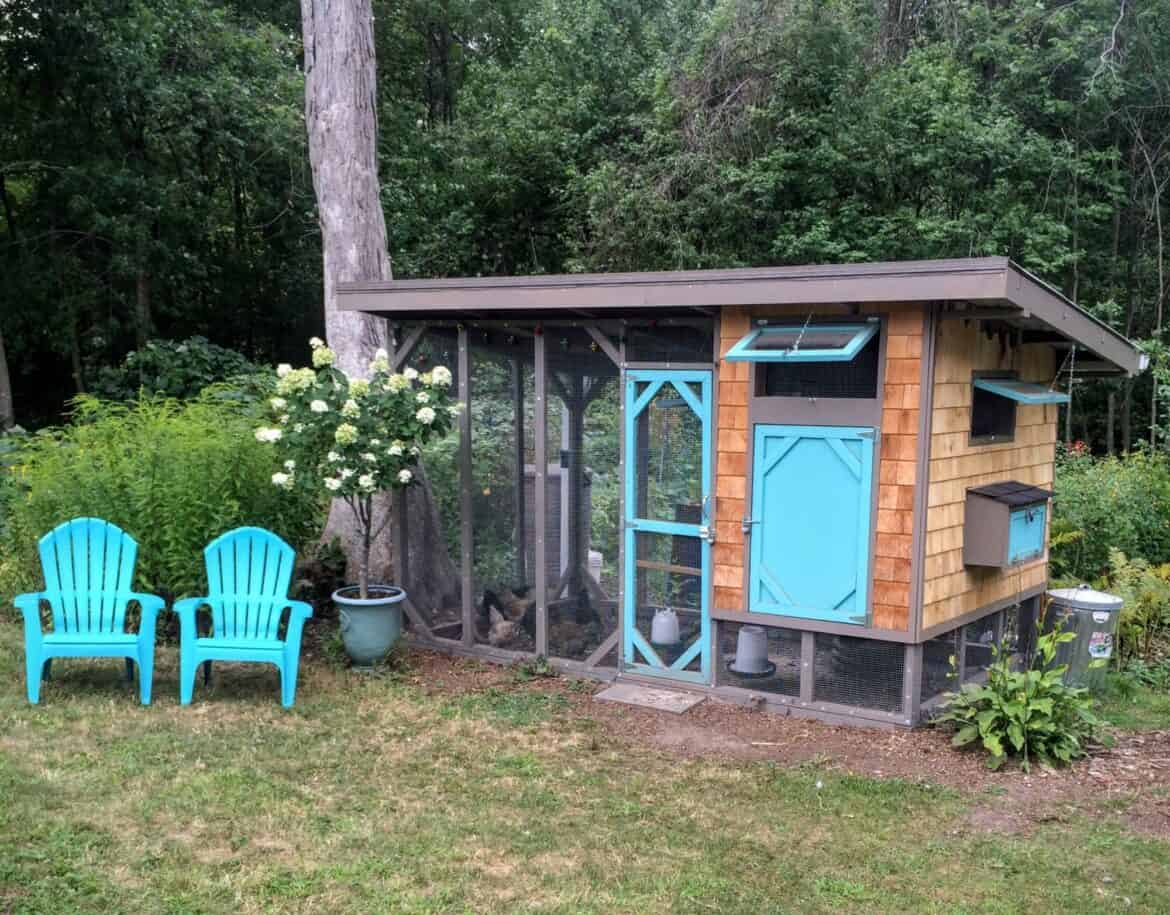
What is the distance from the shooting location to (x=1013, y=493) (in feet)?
17.9

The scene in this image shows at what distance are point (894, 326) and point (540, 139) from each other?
380 inches

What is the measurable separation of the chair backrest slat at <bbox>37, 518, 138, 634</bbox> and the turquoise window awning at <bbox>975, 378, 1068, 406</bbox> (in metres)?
4.76

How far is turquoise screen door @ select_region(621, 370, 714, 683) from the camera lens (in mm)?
5570

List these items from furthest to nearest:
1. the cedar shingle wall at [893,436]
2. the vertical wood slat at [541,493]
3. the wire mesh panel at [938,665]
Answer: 1. the vertical wood slat at [541,493]
2. the wire mesh panel at [938,665]
3. the cedar shingle wall at [893,436]

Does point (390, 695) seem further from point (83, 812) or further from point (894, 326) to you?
point (894, 326)

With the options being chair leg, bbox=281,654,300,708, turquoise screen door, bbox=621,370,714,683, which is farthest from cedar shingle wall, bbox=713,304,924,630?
chair leg, bbox=281,654,300,708

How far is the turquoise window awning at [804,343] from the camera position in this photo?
480 centimetres

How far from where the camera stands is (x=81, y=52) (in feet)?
36.8

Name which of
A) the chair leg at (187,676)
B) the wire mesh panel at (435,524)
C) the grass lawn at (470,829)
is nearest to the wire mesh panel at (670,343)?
the wire mesh panel at (435,524)

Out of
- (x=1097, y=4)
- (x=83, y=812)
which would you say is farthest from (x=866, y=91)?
(x=83, y=812)

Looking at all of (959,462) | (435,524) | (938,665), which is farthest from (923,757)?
(435,524)

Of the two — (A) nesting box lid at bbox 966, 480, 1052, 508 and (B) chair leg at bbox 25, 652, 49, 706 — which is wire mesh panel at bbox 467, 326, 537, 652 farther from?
(A) nesting box lid at bbox 966, 480, 1052, 508

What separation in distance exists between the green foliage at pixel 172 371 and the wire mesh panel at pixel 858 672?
8.32 meters

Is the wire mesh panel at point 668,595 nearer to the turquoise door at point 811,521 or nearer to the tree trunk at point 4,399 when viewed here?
the turquoise door at point 811,521
